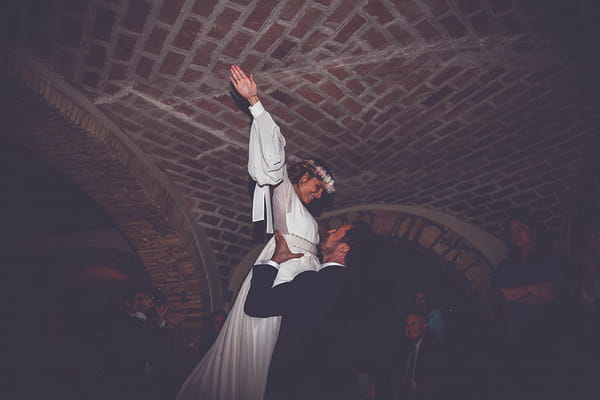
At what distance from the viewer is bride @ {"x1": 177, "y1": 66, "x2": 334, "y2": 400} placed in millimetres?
1752

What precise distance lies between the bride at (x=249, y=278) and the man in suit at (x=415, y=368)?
265 centimetres

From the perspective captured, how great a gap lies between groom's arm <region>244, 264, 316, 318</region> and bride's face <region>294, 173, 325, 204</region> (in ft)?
1.97

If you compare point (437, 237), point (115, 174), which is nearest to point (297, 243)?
point (115, 174)

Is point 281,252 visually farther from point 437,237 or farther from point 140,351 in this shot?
point 437,237

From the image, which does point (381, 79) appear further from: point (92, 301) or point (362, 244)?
point (92, 301)

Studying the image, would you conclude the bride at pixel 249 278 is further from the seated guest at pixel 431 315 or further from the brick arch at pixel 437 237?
the seated guest at pixel 431 315

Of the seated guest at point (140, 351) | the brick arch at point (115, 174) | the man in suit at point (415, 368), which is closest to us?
the brick arch at point (115, 174)

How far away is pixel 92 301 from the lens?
24.8ft

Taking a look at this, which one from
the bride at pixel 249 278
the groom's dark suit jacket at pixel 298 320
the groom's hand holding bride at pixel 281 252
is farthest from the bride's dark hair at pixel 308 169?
the groom's dark suit jacket at pixel 298 320

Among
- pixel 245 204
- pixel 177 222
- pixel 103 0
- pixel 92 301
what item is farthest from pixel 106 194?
pixel 92 301

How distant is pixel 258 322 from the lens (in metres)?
1.83

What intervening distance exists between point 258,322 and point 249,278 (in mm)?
238

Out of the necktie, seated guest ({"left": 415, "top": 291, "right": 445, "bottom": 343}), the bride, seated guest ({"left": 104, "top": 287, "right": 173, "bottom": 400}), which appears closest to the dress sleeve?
the bride

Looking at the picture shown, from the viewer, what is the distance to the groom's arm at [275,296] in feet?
5.69
